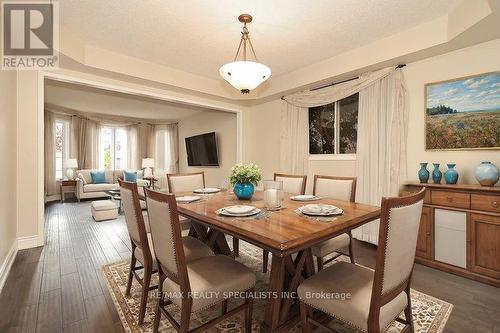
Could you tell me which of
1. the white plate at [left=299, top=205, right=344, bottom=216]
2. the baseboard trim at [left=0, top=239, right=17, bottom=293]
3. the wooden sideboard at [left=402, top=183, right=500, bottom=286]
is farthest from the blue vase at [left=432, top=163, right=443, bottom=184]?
the baseboard trim at [left=0, top=239, right=17, bottom=293]

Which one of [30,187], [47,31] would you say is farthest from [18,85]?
[30,187]

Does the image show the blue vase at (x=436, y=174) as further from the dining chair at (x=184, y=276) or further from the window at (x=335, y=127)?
the dining chair at (x=184, y=276)

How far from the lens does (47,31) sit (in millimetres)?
2662

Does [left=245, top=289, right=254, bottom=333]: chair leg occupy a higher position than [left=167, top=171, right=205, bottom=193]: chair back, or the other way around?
[left=167, top=171, right=205, bottom=193]: chair back

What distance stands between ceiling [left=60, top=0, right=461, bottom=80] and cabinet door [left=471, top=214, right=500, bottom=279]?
2027 millimetres

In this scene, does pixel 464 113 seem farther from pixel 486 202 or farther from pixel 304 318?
pixel 304 318

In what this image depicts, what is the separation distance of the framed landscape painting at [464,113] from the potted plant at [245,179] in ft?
7.18

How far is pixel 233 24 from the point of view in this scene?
2.65 meters

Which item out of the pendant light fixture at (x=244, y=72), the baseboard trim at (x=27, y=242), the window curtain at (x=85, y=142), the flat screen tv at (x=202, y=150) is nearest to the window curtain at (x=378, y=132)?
the pendant light fixture at (x=244, y=72)

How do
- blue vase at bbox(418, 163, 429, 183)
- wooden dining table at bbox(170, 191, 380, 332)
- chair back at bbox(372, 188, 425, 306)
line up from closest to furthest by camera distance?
chair back at bbox(372, 188, 425, 306) → wooden dining table at bbox(170, 191, 380, 332) → blue vase at bbox(418, 163, 429, 183)

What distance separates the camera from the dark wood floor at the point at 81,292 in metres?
1.68

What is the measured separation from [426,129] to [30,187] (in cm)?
491

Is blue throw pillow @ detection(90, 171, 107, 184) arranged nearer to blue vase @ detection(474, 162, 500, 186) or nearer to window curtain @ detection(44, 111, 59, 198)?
window curtain @ detection(44, 111, 59, 198)

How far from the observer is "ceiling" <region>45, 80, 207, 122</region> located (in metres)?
5.55
